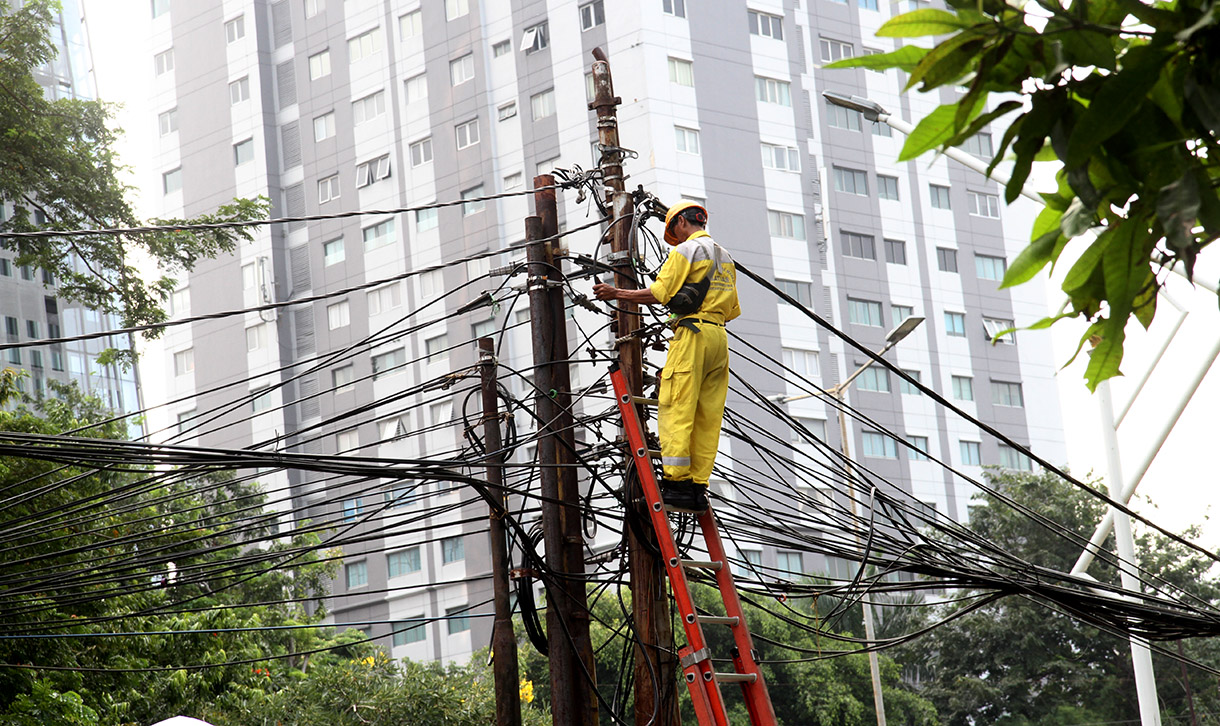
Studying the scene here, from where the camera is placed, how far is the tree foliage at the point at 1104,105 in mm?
2672

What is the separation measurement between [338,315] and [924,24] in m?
51.7

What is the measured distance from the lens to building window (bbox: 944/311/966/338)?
5203 centimetres

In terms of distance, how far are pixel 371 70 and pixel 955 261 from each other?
2493cm

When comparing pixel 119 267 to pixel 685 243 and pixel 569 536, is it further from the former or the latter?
pixel 685 243

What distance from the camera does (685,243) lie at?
7852 millimetres

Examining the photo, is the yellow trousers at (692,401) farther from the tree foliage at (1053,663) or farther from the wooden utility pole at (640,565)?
the tree foliage at (1053,663)

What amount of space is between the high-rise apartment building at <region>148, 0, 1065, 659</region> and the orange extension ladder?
119 ft

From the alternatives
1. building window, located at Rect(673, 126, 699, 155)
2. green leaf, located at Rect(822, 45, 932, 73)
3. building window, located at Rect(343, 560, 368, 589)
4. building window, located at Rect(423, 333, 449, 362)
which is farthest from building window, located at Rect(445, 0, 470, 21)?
green leaf, located at Rect(822, 45, 932, 73)

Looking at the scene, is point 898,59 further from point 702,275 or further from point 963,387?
point 963,387

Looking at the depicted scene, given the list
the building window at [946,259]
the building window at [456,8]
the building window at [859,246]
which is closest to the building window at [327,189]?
the building window at [456,8]

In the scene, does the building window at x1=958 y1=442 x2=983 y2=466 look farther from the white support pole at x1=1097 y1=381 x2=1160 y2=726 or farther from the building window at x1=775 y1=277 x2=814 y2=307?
the white support pole at x1=1097 y1=381 x2=1160 y2=726

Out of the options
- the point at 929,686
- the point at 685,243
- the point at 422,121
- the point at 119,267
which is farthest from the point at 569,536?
the point at 422,121

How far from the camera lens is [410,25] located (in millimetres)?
52094

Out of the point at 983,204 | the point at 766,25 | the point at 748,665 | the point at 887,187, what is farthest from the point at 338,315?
the point at 748,665
